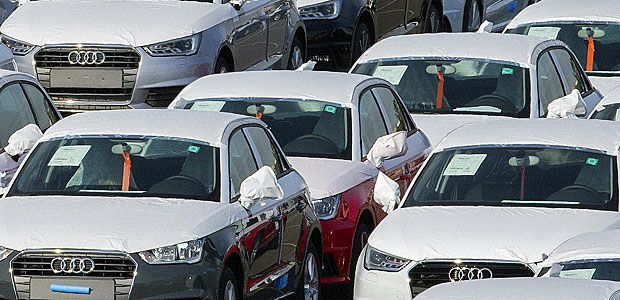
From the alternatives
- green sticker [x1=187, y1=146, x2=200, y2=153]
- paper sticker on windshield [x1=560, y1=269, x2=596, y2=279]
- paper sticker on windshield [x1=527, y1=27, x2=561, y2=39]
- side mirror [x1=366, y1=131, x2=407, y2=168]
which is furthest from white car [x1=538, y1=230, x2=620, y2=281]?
paper sticker on windshield [x1=527, y1=27, x2=561, y2=39]

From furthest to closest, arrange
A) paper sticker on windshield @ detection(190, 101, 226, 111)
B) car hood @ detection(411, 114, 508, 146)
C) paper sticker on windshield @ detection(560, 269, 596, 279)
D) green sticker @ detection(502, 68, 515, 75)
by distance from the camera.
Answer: green sticker @ detection(502, 68, 515, 75) → car hood @ detection(411, 114, 508, 146) → paper sticker on windshield @ detection(190, 101, 226, 111) → paper sticker on windshield @ detection(560, 269, 596, 279)

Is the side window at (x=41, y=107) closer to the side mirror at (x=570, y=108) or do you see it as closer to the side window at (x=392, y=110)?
the side window at (x=392, y=110)

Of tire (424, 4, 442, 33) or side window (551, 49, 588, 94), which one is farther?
tire (424, 4, 442, 33)

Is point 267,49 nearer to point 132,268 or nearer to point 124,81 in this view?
point 124,81

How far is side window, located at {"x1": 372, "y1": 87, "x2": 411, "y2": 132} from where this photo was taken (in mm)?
14664

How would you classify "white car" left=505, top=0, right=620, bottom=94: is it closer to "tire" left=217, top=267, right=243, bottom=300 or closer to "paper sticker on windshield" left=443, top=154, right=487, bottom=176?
"paper sticker on windshield" left=443, top=154, right=487, bottom=176

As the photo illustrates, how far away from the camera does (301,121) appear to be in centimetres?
1397

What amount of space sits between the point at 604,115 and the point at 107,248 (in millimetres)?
6334

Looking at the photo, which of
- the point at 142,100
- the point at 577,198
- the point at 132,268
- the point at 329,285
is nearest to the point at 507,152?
the point at 577,198

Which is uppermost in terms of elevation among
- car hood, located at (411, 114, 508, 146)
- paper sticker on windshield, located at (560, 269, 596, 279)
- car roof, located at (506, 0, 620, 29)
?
paper sticker on windshield, located at (560, 269, 596, 279)

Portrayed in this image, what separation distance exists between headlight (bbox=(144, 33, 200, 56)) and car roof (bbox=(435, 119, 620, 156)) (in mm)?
4909

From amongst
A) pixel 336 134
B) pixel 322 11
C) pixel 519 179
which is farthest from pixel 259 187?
pixel 322 11

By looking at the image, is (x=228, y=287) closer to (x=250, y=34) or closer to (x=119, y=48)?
(x=119, y=48)

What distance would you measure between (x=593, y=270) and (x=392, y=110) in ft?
19.5
